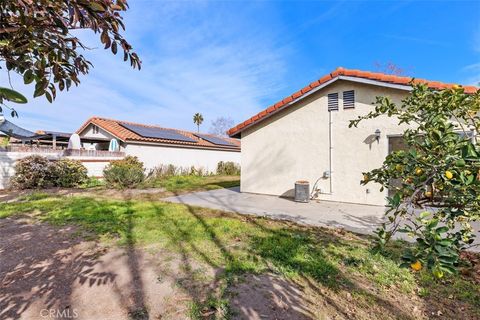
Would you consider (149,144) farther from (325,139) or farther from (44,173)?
(325,139)

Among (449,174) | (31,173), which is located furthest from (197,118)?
(449,174)

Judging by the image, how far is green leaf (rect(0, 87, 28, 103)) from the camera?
119 cm

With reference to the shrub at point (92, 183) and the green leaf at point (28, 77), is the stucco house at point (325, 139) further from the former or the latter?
the green leaf at point (28, 77)

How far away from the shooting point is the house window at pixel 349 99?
29.9 ft

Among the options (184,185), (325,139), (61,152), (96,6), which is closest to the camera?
(96,6)

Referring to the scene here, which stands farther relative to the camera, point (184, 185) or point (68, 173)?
point (184, 185)

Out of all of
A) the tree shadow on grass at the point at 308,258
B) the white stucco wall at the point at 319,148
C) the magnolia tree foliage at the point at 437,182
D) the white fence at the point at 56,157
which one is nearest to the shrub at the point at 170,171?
the white fence at the point at 56,157

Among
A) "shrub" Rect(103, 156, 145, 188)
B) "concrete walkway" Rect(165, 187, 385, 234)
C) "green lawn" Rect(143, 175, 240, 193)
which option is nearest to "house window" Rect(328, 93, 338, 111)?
"concrete walkway" Rect(165, 187, 385, 234)

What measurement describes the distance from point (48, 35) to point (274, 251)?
433 centimetres

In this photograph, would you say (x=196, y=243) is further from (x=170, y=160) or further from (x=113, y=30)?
(x=170, y=160)

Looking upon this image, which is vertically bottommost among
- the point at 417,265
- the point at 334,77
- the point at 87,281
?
the point at 87,281

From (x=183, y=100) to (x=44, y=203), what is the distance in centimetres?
1650

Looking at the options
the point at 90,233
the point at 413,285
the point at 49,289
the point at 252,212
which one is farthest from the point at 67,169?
the point at 413,285

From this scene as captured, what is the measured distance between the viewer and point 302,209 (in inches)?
327
